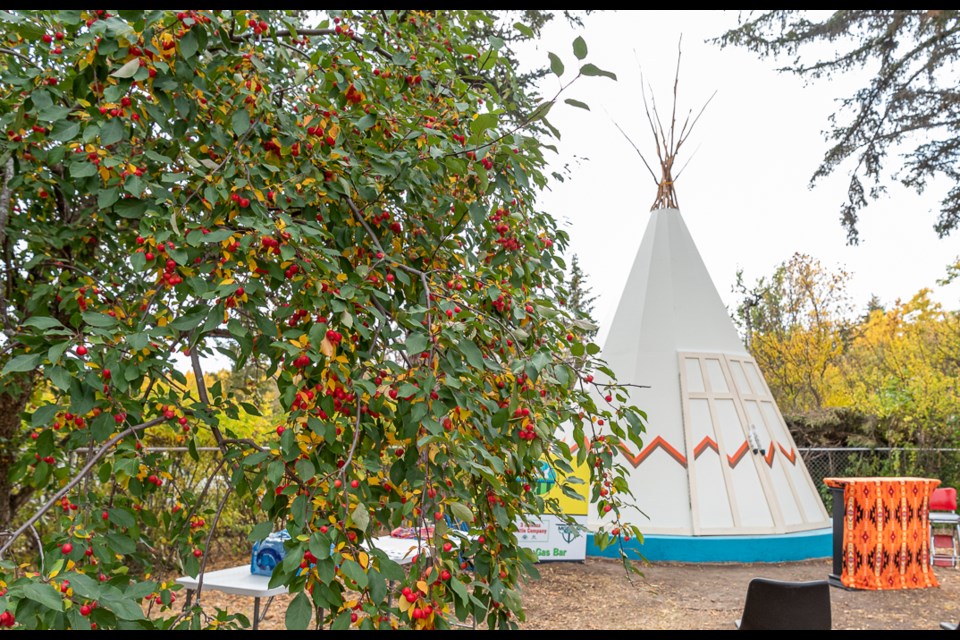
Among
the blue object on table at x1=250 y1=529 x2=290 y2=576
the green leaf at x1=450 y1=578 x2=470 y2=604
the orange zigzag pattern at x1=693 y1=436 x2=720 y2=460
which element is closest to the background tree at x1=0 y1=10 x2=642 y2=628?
the green leaf at x1=450 y1=578 x2=470 y2=604

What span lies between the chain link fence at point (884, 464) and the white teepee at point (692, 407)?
8.75ft

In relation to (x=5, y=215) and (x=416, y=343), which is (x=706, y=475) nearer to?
(x=416, y=343)

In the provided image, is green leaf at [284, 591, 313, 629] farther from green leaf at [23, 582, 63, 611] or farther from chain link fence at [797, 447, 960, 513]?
chain link fence at [797, 447, 960, 513]

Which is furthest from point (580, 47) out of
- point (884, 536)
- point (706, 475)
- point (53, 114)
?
point (706, 475)

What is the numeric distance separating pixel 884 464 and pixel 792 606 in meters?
8.14

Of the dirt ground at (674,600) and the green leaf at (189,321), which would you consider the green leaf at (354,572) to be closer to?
the green leaf at (189,321)

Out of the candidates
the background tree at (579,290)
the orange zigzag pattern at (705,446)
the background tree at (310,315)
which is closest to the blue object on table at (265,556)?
the background tree at (310,315)

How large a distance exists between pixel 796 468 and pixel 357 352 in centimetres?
717

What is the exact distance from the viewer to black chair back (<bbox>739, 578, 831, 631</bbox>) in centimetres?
323

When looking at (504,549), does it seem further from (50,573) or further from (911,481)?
(911,481)

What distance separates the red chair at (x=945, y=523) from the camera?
22.5 feet

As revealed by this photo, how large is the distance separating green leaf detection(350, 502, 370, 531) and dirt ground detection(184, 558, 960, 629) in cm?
368

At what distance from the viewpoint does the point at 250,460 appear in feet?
5.15
